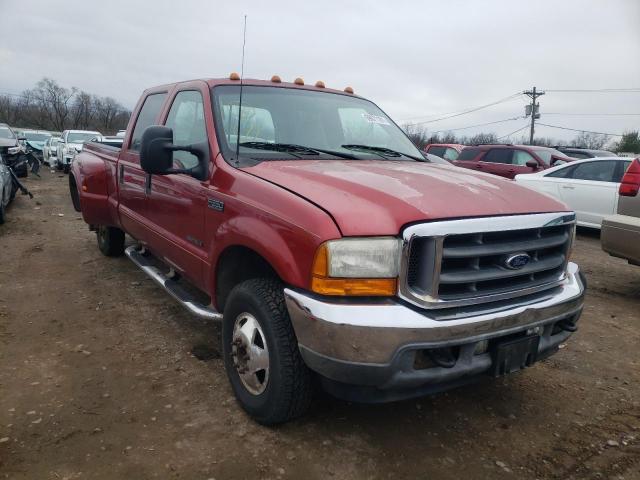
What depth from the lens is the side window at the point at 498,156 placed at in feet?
40.4

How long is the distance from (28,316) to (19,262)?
2129mm

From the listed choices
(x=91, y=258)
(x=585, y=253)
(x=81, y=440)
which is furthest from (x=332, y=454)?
(x=585, y=253)

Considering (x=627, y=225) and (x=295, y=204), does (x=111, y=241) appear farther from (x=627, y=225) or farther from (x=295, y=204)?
(x=627, y=225)

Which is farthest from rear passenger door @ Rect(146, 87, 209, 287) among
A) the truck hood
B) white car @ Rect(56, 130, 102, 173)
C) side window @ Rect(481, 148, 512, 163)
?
white car @ Rect(56, 130, 102, 173)

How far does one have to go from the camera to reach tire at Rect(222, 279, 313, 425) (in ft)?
8.07

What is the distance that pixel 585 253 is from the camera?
7.59 meters

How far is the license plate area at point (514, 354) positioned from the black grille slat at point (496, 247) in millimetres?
451

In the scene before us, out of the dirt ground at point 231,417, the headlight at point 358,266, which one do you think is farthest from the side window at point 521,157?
the headlight at point 358,266

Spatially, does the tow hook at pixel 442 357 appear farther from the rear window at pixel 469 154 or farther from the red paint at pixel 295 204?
the rear window at pixel 469 154

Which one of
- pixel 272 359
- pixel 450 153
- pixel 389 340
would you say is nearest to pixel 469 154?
pixel 450 153

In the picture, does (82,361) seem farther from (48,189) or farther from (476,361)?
(48,189)

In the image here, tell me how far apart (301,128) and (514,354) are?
2.07m

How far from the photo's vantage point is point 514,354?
2.44 meters

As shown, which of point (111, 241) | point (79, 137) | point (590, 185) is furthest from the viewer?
point (79, 137)
